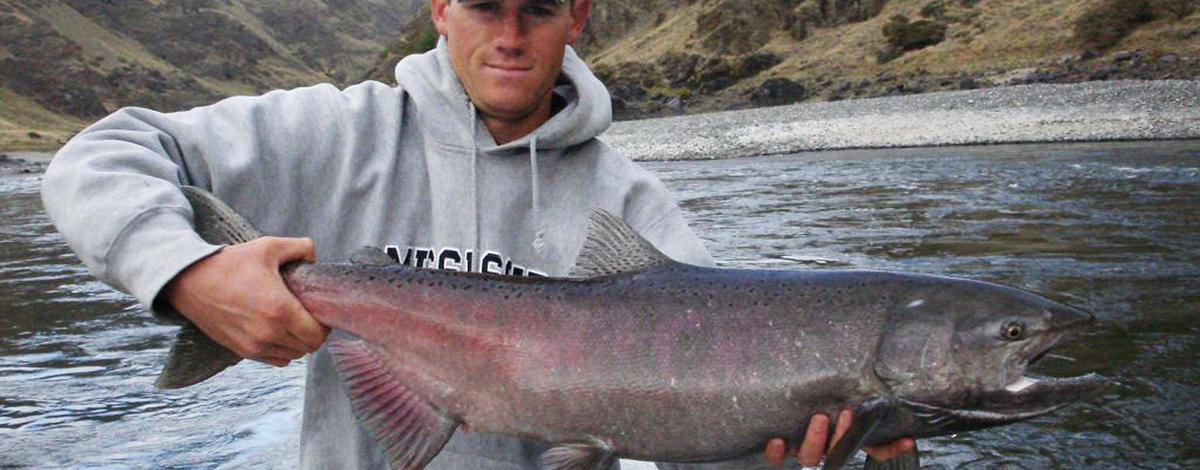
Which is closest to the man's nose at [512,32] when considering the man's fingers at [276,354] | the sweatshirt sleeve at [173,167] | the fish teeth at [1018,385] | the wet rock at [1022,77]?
the sweatshirt sleeve at [173,167]

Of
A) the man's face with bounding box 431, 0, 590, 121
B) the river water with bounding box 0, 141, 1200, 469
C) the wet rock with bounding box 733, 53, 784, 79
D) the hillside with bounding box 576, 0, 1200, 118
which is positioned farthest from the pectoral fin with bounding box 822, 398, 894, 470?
the wet rock with bounding box 733, 53, 784, 79

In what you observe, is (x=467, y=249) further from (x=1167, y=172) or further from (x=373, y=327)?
(x=1167, y=172)

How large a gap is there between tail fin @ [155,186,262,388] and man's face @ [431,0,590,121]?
2.97 ft

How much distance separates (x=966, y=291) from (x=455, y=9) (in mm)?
1626

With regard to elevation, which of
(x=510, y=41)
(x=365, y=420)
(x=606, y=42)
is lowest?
(x=606, y=42)

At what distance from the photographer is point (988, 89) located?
32.2m

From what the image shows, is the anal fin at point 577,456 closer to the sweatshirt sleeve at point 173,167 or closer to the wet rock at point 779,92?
the sweatshirt sleeve at point 173,167

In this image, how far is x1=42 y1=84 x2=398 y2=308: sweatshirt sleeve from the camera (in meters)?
2.25

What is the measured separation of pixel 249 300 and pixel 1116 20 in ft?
126

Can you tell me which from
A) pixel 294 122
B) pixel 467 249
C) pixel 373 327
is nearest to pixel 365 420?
pixel 373 327

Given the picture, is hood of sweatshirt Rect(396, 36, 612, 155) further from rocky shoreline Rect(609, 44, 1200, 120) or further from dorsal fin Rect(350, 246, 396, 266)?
rocky shoreline Rect(609, 44, 1200, 120)

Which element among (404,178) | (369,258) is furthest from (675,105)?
(369,258)

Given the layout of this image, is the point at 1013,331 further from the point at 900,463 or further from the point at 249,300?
the point at 249,300

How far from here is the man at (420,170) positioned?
2.47 meters
